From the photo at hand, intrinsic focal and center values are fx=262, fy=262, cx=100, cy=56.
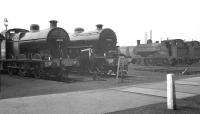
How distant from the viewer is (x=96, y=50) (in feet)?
57.9

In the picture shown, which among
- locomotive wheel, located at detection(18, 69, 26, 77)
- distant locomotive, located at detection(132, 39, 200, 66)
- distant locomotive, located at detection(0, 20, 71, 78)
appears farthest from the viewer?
distant locomotive, located at detection(132, 39, 200, 66)

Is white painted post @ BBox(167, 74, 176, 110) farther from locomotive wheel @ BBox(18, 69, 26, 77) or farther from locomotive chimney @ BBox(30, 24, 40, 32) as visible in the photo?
locomotive chimney @ BBox(30, 24, 40, 32)

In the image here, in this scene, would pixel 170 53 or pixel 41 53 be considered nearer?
pixel 41 53

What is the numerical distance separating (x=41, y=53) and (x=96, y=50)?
153 inches

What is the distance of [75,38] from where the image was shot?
63.0 feet

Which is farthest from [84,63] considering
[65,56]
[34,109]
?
[34,109]

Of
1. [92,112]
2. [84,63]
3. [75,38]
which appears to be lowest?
[92,112]

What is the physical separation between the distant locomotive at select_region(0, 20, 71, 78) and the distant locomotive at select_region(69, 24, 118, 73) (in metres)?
1.55

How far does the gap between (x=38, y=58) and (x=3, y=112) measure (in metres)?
9.24

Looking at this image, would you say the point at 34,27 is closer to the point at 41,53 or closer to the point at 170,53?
the point at 41,53

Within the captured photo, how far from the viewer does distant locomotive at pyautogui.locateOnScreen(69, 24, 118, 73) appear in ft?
56.0

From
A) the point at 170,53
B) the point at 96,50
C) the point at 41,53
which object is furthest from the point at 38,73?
the point at 170,53

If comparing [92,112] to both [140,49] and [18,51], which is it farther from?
[140,49]

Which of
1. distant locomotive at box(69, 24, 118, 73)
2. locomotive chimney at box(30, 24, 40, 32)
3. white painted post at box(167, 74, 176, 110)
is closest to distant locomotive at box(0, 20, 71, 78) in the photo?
locomotive chimney at box(30, 24, 40, 32)
